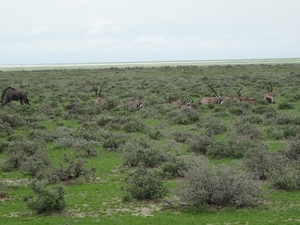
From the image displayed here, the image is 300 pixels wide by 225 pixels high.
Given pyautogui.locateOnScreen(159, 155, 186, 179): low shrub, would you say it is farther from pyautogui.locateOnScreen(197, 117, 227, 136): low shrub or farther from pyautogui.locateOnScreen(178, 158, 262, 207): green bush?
pyautogui.locateOnScreen(197, 117, 227, 136): low shrub

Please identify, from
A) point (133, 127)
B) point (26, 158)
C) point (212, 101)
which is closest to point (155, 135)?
point (133, 127)

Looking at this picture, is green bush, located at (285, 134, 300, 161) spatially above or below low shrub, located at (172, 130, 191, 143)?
above

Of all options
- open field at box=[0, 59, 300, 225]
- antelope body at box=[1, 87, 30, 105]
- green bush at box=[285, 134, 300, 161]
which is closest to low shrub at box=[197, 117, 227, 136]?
open field at box=[0, 59, 300, 225]

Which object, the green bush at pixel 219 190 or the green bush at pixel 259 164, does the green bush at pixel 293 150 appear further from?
the green bush at pixel 219 190

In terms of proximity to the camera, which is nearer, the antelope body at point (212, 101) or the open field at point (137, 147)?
the open field at point (137, 147)

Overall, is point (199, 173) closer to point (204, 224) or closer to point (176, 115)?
point (204, 224)

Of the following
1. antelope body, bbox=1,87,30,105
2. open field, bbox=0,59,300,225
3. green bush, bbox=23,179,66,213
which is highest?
antelope body, bbox=1,87,30,105

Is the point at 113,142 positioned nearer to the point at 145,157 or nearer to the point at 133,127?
the point at 145,157

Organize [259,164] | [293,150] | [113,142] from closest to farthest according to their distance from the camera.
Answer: [259,164], [293,150], [113,142]

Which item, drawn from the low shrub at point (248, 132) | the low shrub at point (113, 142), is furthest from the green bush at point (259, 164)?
the low shrub at point (113, 142)

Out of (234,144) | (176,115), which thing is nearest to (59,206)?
(234,144)

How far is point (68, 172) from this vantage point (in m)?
11.4

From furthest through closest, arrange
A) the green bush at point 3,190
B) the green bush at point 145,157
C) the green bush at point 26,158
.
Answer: the green bush at point 145,157, the green bush at point 26,158, the green bush at point 3,190

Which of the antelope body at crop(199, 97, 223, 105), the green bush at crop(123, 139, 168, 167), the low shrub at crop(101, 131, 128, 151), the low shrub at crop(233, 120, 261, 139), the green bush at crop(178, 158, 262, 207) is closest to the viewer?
the green bush at crop(178, 158, 262, 207)
